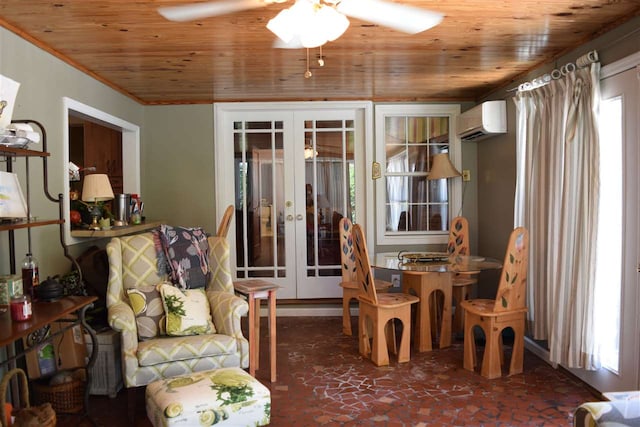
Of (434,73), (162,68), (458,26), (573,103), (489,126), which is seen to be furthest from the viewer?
(489,126)

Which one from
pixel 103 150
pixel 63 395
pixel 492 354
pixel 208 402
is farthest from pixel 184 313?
pixel 103 150

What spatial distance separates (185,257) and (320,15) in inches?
79.5

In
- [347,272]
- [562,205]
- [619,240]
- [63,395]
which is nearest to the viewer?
[63,395]

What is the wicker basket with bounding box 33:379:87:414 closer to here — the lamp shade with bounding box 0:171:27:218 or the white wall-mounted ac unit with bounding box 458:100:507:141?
the lamp shade with bounding box 0:171:27:218

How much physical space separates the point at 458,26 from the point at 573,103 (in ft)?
3.07

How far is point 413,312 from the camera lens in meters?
4.77

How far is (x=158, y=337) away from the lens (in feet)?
10.4

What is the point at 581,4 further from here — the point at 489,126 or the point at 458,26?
the point at 489,126

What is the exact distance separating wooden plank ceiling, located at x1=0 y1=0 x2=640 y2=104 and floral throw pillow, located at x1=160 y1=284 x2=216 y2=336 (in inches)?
63.0

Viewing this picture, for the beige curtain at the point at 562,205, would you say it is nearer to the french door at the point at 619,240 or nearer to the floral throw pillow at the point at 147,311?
the french door at the point at 619,240

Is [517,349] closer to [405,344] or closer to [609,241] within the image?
[405,344]

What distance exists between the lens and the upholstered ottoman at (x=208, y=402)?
2.31m

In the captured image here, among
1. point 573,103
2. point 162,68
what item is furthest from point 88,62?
point 573,103

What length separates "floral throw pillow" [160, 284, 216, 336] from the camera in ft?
10.3
